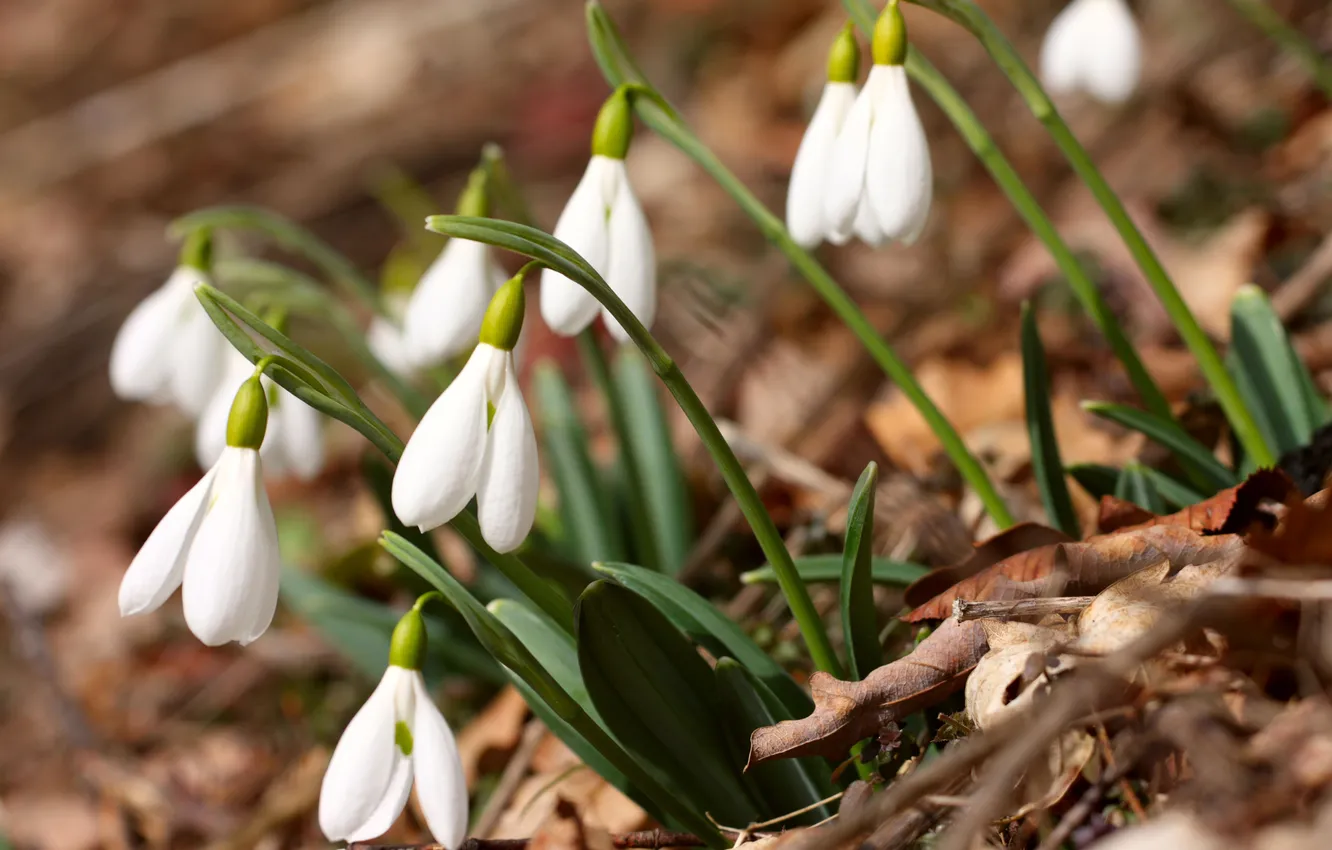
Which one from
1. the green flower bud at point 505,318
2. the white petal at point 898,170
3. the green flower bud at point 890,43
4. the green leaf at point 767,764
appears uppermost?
the green flower bud at point 890,43

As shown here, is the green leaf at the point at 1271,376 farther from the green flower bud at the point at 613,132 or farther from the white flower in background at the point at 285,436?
the white flower in background at the point at 285,436

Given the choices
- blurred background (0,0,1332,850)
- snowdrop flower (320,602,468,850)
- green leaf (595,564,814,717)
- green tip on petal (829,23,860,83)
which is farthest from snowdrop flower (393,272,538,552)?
blurred background (0,0,1332,850)

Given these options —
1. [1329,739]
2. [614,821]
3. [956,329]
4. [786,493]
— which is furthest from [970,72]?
[1329,739]

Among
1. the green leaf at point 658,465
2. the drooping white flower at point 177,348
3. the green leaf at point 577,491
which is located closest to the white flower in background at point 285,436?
the drooping white flower at point 177,348

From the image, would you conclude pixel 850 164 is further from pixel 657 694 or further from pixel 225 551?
pixel 225 551

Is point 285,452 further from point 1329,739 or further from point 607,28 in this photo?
point 1329,739
